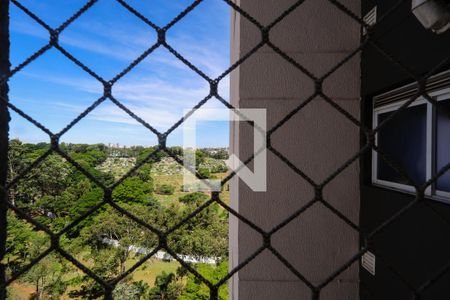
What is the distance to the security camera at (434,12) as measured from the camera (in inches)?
19.3

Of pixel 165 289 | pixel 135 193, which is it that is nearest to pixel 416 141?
pixel 165 289

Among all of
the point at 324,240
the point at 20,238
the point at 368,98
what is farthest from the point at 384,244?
the point at 20,238

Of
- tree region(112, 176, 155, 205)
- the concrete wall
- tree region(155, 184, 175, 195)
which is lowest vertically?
tree region(112, 176, 155, 205)

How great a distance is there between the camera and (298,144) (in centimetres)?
187

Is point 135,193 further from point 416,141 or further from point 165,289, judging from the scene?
point 416,141

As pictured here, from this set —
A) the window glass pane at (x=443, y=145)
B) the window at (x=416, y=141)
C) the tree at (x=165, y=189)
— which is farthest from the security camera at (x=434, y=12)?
the tree at (x=165, y=189)

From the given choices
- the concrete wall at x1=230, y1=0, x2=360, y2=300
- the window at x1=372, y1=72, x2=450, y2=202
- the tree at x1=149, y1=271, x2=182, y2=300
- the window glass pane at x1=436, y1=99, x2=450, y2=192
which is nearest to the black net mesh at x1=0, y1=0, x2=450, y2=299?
the window at x1=372, y1=72, x2=450, y2=202

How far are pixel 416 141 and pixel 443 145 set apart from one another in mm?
217

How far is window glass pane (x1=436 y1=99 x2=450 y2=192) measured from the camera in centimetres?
117

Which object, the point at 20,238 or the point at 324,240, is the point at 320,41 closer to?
the point at 324,240

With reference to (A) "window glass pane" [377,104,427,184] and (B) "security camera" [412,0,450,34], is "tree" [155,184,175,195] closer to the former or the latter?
(A) "window glass pane" [377,104,427,184]

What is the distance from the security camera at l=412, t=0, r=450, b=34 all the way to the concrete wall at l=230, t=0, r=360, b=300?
4.37 feet

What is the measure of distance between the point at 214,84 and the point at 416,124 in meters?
1.23

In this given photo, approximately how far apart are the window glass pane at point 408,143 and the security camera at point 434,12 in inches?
36.4
